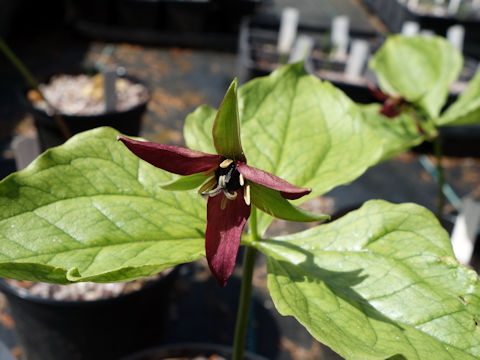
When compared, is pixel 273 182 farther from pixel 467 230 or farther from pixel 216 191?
pixel 467 230

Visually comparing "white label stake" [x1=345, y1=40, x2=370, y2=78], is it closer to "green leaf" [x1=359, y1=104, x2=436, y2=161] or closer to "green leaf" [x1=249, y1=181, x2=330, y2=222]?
"green leaf" [x1=359, y1=104, x2=436, y2=161]

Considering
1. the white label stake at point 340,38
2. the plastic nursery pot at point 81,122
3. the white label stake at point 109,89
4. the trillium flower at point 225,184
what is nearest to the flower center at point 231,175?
the trillium flower at point 225,184

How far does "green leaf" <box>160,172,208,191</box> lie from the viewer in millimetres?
558

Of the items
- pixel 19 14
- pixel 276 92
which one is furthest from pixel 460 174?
pixel 19 14

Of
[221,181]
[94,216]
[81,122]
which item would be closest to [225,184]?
[221,181]

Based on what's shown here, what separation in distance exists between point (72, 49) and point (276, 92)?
3.54m

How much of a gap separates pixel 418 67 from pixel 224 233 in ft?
3.61

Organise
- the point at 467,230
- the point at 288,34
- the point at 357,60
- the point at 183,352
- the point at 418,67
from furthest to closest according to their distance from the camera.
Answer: the point at 288,34 → the point at 357,60 → the point at 418,67 → the point at 467,230 → the point at 183,352

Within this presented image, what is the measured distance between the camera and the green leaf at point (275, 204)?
52 centimetres

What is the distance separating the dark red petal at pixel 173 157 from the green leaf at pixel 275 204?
0.19 ft

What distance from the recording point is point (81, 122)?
2.00 metres

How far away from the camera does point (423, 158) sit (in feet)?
9.57

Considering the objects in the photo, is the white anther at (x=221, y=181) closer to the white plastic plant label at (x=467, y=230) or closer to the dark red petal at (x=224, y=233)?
the dark red petal at (x=224, y=233)

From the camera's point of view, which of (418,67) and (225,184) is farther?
(418,67)
